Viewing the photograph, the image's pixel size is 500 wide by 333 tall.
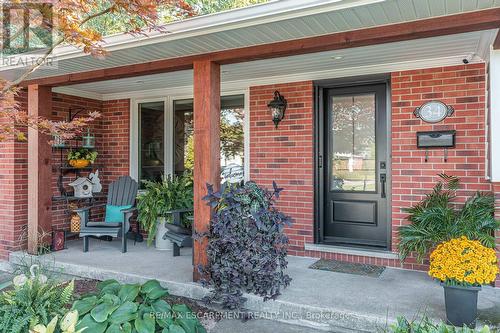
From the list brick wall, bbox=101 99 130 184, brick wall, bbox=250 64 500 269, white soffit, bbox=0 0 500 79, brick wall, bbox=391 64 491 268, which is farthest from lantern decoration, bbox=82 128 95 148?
brick wall, bbox=391 64 491 268

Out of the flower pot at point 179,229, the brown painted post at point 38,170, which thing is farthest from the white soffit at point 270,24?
the flower pot at point 179,229

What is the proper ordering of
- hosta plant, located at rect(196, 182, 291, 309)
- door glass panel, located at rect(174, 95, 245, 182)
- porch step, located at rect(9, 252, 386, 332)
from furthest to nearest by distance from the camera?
door glass panel, located at rect(174, 95, 245, 182)
hosta plant, located at rect(196, 182, 291, 309)
porch step, located at rect(9, 252, 386, 332)

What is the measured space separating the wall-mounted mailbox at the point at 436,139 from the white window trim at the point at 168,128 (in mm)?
2068

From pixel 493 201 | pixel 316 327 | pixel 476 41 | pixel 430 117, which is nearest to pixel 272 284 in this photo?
pixel 316 327

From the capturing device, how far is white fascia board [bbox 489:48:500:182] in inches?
126

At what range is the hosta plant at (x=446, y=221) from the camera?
3.29 m

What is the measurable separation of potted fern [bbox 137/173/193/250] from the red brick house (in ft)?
2.58

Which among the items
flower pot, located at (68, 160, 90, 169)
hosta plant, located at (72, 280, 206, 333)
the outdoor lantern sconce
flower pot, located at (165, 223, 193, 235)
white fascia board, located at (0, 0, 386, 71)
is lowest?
hosta plant, located at (72, 280, 206, 333)

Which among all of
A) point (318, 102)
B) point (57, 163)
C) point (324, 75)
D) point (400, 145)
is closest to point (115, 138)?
point (57, 163)

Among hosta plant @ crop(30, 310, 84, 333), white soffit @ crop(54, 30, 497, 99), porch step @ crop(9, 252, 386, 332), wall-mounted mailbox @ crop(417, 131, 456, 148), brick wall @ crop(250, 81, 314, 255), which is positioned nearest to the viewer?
hosta plant @ crop(30, 310, 84, 333)

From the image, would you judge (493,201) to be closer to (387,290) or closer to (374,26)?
(387,290)

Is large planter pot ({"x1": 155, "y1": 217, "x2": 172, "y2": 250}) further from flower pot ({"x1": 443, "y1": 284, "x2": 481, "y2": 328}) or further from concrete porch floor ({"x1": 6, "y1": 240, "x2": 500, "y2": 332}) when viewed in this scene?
flower pot ({"x1": 443, "y1": 284, "x2": 481, "y2": 328})

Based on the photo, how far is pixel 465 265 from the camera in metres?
2.60

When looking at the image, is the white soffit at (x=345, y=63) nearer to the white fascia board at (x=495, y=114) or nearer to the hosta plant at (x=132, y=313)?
the white fascia board at (x=495, y=114)
